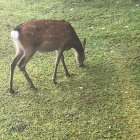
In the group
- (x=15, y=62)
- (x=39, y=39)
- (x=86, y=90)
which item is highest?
(x=39, y=39)

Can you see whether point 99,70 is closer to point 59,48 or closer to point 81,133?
point 59,48

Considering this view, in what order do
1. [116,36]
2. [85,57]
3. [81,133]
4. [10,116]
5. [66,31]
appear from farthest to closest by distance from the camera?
[116,36], [85,57], [66,31], [10,116], [81,133]

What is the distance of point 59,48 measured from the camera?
282 inches

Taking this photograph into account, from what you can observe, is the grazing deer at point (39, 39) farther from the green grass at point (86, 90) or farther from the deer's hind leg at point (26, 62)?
the green grass at point (86, 90)

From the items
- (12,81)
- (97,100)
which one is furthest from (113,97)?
(12,81)

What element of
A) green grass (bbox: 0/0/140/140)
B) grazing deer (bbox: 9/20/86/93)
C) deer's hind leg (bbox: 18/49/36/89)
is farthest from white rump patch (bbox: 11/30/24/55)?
green grass (bbox: 0/0/140/140)

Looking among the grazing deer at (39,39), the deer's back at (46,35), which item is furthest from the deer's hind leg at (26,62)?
the deer's back at (46,35)

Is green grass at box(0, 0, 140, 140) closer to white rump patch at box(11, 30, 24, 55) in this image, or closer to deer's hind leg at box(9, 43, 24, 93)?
deer's hind leg at box(9, 43, 24, 93)

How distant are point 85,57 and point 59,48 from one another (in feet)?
3.39

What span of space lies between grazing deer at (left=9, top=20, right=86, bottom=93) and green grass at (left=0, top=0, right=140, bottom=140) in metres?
0.39

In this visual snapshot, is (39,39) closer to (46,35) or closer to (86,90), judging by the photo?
(46,35)

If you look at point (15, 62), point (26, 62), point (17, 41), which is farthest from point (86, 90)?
point (17, 41)

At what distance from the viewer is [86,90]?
6871mm

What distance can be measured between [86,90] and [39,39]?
1.19 meters
